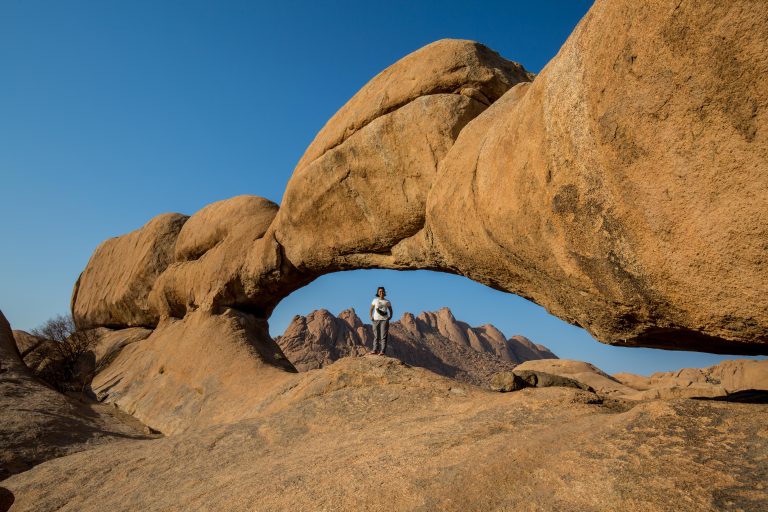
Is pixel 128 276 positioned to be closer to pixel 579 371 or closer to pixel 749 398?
pixel 749 398

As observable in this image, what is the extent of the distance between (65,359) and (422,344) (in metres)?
38.2

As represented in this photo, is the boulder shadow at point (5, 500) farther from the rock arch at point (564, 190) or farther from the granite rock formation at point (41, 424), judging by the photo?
the rock arch at point (564, 190)

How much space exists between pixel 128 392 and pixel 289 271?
514cm

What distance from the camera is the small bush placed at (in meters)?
14.0

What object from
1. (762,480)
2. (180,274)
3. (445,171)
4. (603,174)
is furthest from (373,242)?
(180,274)

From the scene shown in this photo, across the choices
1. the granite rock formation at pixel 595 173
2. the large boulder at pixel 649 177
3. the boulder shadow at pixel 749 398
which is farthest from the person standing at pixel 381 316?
the boulder shadow at pixel 749 398

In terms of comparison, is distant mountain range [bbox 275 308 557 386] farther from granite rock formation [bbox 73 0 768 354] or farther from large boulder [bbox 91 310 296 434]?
granite rock formation [bbox 73 0 768 354]

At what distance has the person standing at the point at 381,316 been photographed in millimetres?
8758

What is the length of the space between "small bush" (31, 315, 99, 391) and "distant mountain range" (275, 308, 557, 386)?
1840 centimetres

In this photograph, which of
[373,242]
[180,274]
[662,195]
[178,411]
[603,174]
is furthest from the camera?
[180,274]

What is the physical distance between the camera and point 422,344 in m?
50.3

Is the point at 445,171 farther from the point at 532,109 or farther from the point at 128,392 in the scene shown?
the point at 128,392

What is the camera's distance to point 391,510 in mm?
3414

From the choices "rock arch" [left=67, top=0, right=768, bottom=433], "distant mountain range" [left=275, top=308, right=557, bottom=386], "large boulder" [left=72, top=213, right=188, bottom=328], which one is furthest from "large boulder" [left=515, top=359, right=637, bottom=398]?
"distant mountain range" [left=275, top=308, right=557, bottom=386]
